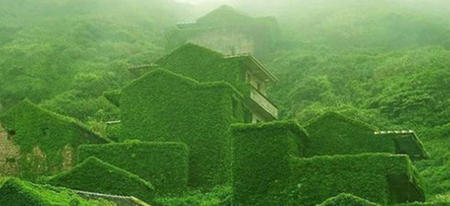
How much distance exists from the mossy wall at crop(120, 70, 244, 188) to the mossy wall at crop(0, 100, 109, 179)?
272 cm

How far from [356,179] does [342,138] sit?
5083 millimetres

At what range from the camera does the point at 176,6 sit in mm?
117125

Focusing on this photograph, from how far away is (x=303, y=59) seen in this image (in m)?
72.4

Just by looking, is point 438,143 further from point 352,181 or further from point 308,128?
point 352,181

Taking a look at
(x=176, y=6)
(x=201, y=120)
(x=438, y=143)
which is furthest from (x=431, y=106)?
(x=176, y=6)

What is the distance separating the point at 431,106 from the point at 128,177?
1165 inches

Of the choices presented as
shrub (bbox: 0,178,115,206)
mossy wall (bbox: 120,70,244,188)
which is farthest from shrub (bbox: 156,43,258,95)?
shrub (bbox: 0,178,115,206)

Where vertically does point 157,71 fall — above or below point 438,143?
above

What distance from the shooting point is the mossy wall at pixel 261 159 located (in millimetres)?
30688

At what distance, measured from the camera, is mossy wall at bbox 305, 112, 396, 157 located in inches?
1318

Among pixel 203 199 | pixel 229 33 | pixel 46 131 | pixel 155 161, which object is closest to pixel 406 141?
pixel 203 199

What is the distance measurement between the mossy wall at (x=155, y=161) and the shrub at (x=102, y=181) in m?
2.94

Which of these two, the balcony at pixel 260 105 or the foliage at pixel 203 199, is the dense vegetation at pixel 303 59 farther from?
the balcony at pixel 260 105

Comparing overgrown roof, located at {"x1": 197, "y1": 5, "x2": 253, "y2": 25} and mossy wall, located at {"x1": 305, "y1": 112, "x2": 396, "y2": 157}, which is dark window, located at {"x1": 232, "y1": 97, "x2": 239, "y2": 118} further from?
overgrown roof, located at {"x1": 197, "y1": 5, "x2": 253, "y2": 25}
